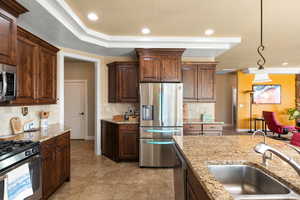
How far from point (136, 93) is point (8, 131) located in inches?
101

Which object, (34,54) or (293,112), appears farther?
(293,112)

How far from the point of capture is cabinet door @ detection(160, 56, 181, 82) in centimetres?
394

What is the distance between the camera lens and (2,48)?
186 cm

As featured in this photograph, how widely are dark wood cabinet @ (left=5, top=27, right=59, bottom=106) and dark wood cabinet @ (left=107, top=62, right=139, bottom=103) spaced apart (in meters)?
1.48

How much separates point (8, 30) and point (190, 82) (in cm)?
358

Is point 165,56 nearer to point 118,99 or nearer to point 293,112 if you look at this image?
point 118,99

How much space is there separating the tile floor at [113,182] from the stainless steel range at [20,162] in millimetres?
756

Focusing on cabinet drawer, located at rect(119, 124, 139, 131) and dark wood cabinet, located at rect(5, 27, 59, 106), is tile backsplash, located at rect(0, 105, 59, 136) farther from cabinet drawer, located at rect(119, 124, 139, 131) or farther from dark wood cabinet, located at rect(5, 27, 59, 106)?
cabinet drawer, located at rect(119, 124, 139, 131)

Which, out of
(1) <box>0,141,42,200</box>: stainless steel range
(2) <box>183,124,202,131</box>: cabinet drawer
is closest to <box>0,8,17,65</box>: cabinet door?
(1) <box>0,141,42,200</box>: stainless steel range

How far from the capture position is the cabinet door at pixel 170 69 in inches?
155

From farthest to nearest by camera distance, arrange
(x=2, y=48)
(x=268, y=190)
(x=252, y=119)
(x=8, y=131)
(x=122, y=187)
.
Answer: (x=252, y=119), (x=122, y=187), (x=8, y=131), (x=2, y=48), (x=268, y=190)

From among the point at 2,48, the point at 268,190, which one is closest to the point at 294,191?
the point at 268,190

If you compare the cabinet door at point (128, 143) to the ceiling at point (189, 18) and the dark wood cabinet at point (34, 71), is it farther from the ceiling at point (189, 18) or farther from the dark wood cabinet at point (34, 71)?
the ceiling at point (189, 18)

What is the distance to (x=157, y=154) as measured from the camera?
12.3 feet
